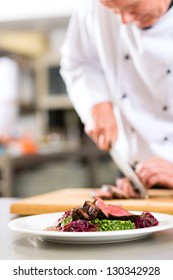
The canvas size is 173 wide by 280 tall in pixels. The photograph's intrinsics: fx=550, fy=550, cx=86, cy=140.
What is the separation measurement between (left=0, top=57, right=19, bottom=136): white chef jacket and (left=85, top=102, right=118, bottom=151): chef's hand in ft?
14.5

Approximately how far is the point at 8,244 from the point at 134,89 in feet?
3.48

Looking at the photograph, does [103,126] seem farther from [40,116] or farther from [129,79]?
[40,116]

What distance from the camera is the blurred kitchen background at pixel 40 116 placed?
4387 mm

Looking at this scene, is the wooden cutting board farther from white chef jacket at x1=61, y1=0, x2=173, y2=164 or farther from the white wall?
the white wall

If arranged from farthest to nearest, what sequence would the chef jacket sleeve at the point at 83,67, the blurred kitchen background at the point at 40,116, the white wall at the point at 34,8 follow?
the white wall at the point at 34,8 → the blurred kitchen background at the point at 40,116 → the chef jacket sleeve at the point at 83,67

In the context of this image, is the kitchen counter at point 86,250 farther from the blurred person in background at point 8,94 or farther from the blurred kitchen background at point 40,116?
the blurred person in background at point 8,94

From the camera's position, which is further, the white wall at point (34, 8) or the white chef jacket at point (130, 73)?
the white wall at point (34, 8)

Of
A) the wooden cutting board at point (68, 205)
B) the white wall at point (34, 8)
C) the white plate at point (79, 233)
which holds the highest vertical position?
the white wall at point (34, 8)

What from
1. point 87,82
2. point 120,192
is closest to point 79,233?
point 120,192

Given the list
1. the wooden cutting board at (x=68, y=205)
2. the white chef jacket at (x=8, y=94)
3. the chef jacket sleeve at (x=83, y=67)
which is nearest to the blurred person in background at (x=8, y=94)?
the white chef jacket at (x=8, y=94)

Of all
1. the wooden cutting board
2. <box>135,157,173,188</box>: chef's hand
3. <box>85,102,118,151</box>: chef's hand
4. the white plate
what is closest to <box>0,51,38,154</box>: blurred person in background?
<box>85,102,118,151</box>: chef's hand

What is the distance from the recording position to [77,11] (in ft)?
6.93

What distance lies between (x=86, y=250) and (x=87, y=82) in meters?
1.28

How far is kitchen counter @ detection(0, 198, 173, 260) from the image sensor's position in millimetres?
917
